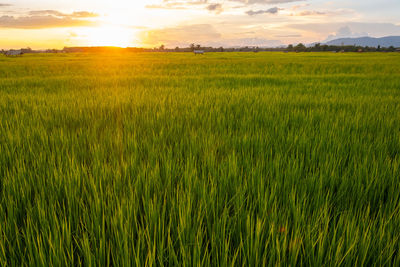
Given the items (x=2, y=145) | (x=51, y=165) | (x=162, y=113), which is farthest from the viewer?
(x=162, y=113)

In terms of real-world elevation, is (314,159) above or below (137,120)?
below

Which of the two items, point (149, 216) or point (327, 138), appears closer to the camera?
point (149, 216)

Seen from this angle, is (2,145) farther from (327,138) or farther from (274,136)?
(327,138)

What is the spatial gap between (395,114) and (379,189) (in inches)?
88.2

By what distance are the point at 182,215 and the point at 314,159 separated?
3.82 feet

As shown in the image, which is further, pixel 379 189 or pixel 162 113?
pixel 162 113

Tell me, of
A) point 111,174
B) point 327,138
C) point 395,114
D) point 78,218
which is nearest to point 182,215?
point 78,218

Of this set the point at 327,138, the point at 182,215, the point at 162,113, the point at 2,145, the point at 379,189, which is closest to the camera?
the point at 182,215

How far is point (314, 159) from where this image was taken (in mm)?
1726

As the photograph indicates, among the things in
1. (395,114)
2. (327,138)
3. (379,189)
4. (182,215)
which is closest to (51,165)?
(182,215)

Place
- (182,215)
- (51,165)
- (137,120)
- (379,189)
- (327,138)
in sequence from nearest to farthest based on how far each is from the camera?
(182,215), (379,189), (51,165), (327,138), (137,120)

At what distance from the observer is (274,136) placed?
2.19 m

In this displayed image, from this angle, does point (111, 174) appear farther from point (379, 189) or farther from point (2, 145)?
point (379, 189)

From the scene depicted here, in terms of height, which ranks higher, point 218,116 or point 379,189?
point 218,116
